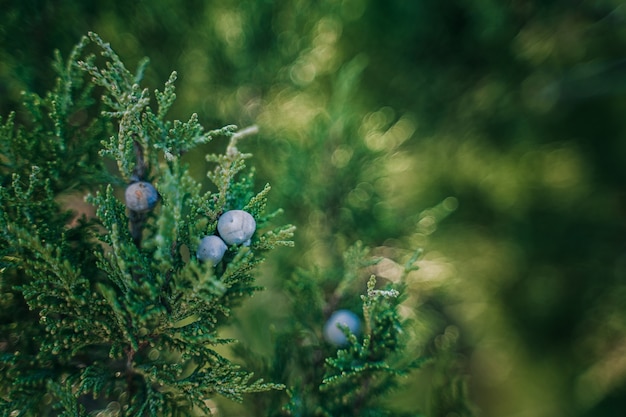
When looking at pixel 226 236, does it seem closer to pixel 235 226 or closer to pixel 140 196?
pixel 235 226

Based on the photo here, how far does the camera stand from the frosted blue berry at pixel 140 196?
821mm

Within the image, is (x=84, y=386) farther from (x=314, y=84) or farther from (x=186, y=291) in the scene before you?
(x=314, y=84)

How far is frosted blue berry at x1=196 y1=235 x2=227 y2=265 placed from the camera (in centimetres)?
77

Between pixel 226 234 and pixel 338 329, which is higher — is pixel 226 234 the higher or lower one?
the higher one

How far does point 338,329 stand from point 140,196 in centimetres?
59

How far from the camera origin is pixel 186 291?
0.75 m

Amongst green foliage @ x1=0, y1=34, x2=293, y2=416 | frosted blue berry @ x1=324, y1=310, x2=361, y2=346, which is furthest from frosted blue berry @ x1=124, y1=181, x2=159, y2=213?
frosted blue berry @ x1=324, y1=310, x2=361, y2=346

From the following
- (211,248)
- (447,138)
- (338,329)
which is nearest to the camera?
(211,248)

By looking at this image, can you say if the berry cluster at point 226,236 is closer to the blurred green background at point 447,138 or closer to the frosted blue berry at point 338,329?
the frosted blue berry at point 338,329

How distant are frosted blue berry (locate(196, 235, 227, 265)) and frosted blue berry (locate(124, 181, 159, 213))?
16 centimetres

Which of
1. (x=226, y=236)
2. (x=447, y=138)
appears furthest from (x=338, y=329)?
(x=447, y=138)

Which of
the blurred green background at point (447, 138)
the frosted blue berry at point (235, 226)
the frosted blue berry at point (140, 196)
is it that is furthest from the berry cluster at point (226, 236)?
the blurred green background at point (447, 138)

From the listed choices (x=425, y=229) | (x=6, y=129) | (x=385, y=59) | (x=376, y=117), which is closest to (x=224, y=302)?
(x=6, y=129)

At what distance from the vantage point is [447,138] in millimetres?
2031
